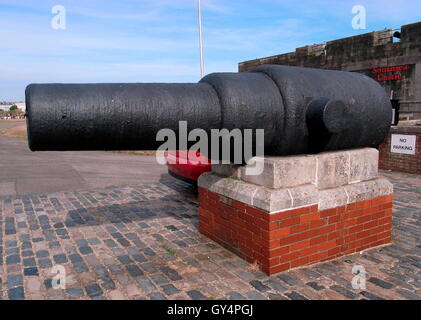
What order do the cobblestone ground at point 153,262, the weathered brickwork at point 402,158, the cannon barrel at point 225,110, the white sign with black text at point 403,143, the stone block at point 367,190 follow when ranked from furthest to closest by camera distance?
1. the white sign with black text at point 403,143
2. the weathered brickwork at point 402,158
3. the stone block at point 367,190
4. the cobblestone ground at point 153,262
5. the cannon barrel at point 225,110

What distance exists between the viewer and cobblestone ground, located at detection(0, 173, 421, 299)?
266 cm

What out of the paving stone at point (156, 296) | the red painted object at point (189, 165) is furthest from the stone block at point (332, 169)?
the red painted object at point (189, 165)

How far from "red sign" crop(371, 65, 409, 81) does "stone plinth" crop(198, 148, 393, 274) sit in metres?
10.3

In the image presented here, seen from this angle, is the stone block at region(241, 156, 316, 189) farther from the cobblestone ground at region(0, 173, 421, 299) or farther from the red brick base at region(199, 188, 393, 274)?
the cobblestone ground at region(0, 173, 421, 299)

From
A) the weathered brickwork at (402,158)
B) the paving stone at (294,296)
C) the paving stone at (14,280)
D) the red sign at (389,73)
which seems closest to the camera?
the paving stone at (294,296)

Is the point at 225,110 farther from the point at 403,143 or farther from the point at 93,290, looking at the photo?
the point at 403,143

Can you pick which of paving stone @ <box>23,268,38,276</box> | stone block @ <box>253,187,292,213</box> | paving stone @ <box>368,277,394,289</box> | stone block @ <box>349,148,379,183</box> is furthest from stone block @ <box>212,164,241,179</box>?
paving stone @ <box>23,268,38,276</box>

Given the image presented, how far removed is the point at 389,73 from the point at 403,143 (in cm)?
548

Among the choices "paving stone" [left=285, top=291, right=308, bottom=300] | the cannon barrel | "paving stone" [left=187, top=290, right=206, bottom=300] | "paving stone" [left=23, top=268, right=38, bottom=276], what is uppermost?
the cannon barrel

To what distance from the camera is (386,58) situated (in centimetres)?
1245

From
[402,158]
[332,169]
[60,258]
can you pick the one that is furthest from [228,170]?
[402,158]

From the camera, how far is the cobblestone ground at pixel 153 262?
2660 millimetres

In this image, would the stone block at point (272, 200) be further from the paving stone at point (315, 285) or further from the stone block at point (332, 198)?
the paving stone at point (315, 285)

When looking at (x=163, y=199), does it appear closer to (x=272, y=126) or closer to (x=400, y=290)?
(x=272, y=126)
